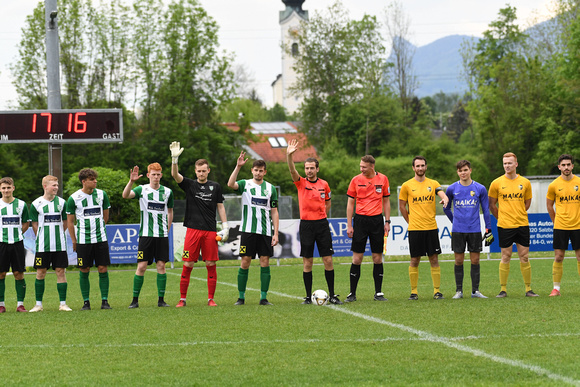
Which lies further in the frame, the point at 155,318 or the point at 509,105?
the point at 509,105

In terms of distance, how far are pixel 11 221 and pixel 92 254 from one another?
48.4 inches

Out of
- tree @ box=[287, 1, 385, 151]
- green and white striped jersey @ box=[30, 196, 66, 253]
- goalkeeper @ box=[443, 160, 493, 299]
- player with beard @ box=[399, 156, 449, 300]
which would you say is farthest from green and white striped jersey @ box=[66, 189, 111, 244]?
tree @ box=[287, 1, 385, 151]

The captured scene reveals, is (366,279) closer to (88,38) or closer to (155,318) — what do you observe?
(155,318)

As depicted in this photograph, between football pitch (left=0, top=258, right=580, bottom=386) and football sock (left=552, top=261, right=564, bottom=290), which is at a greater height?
football sock (left=552, top=261, right=564, bottom=290)

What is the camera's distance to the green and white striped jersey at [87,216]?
10578 mm

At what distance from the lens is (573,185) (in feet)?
35.9

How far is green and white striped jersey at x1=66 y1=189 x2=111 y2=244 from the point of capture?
34.7 ft

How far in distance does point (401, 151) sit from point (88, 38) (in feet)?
79.1

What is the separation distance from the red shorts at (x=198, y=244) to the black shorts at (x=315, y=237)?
4.17ft

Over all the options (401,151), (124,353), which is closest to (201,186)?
(124,353)

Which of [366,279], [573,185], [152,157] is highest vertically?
[152,157]

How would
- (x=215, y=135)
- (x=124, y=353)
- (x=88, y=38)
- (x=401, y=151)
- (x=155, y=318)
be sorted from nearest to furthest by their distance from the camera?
(x=124, y=353) → (x=155, y=318) → (x=88, y=38) → (x=215, y=135) → (x=401, y=151)

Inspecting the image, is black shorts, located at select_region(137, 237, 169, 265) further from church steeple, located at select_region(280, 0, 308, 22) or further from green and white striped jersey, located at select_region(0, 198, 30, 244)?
church steeple, located at select_region(280, 0, 308, 22)

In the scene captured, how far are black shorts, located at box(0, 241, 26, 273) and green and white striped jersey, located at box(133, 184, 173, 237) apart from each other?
172 centimetres
